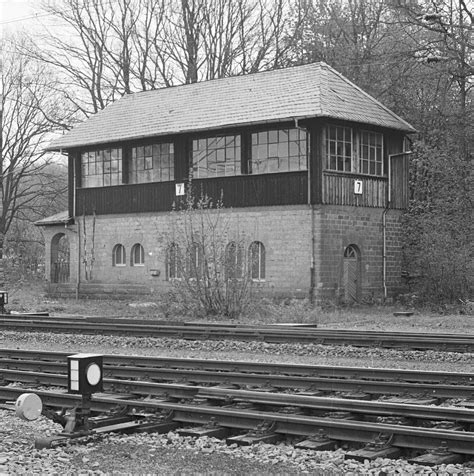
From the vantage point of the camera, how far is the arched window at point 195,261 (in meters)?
24.7

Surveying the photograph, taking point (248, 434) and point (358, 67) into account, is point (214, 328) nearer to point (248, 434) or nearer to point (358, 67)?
point (248, 434)

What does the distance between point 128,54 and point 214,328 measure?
35.7 meters

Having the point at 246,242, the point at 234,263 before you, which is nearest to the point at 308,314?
the point at 234,263

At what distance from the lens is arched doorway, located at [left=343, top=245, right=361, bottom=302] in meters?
30.5

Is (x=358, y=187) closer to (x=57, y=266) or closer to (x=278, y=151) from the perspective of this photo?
(x=278, y=151)

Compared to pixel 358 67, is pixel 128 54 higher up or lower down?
higher up

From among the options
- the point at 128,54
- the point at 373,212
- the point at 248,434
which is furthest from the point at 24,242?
the point at 248,434

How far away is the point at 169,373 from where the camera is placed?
12.8 m

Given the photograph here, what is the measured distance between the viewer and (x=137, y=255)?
34594 mm

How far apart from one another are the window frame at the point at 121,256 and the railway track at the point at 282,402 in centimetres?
2078

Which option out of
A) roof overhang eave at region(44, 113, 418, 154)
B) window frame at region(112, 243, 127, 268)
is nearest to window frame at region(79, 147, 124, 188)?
roof overhang eave at region(44, 113, 418, 154)

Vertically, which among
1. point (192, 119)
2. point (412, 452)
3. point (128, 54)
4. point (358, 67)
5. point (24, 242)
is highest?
point (128, 54)

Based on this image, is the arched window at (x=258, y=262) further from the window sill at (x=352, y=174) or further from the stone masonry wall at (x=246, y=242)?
the window sill at (x=352, y=174)

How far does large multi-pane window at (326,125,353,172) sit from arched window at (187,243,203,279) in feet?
22.2
